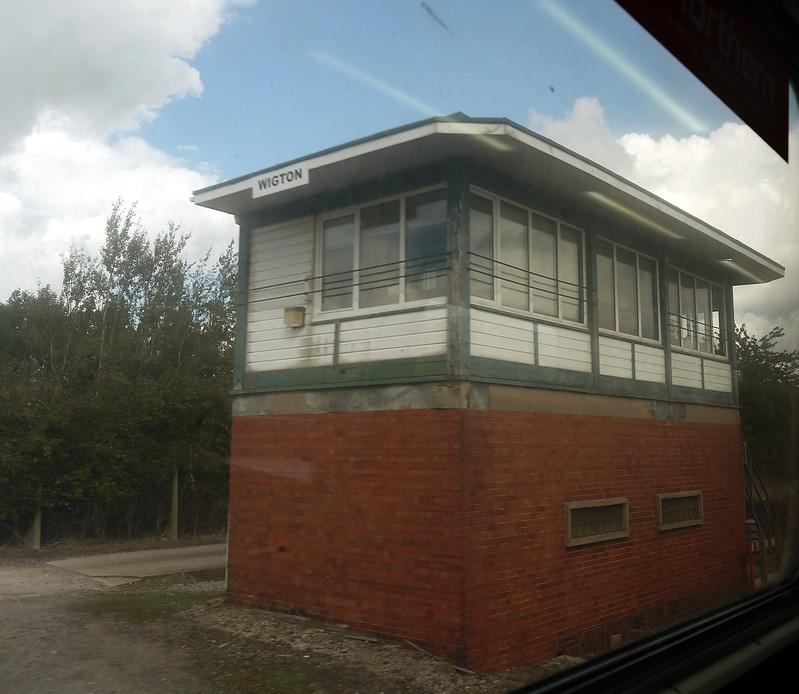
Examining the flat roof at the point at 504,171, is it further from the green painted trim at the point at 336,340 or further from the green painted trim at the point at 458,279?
the green painted trim at the point at 336,340

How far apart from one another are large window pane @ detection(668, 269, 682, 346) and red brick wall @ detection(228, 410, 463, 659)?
10.5 feet

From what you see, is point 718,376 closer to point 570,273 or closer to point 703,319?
point 703,319

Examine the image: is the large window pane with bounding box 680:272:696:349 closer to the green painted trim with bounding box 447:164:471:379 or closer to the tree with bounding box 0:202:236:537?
the green painted trim with bounding box 447:164:471:379

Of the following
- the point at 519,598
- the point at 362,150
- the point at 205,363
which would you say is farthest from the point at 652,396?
the point at 205,363

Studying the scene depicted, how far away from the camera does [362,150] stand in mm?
5949

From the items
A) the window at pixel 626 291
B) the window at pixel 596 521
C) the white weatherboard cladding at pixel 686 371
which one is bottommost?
the window at pixel 596 521

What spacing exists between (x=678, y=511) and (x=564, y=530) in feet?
5.13

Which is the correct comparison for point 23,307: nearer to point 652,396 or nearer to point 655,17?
point 655,17

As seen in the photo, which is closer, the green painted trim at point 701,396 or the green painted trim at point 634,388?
the green painted trim at point 701,396

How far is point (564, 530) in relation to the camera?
21.5 ft

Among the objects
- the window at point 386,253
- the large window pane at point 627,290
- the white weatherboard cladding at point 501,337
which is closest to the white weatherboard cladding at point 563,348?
the white weatherboard cladding at point 501,337

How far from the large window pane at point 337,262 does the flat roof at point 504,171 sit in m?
0.41

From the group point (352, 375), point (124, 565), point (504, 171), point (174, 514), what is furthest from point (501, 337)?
point (124, 565)

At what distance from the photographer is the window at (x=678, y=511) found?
7102mm
